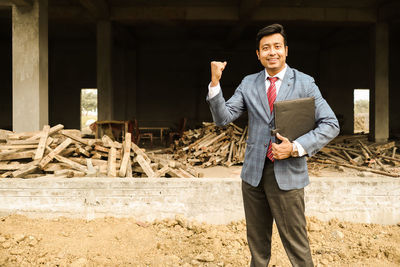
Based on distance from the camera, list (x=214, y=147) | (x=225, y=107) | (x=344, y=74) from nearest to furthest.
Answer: (x=225, y=107) → (x=214, y=147) → (x=344, y=74)

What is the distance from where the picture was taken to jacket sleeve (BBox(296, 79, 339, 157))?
1.77 m

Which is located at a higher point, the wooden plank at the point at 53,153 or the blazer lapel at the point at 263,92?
the blazer lapel at the point at 263,92

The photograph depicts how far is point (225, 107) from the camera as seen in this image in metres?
1.89

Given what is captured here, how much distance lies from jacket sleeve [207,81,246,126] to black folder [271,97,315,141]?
1.04 ft

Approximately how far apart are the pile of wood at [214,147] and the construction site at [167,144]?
4 centimetres

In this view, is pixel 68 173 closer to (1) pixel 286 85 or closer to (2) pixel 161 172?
(2) pixel 161 172

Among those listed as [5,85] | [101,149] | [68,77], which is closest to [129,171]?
[101,149]

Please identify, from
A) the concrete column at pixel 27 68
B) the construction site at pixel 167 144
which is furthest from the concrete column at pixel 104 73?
the concrete column at pixel 27 68

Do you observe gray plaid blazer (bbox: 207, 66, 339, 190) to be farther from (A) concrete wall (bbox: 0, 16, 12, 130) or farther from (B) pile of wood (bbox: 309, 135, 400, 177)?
(A) concrete wall (bbox: 0, 16, 12, 130)

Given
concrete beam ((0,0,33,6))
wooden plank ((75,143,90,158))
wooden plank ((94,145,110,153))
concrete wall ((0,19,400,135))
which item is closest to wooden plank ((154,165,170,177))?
wooden plank ((94,145,110,153))

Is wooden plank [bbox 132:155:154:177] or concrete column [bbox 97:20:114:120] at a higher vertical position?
concrete column [bbox 97:20:114:120]

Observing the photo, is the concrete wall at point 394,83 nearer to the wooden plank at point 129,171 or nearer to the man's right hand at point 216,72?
the wooden plank at point 129,171

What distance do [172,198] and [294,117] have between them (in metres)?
2.39

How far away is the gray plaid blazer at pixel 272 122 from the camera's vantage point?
1.81m
